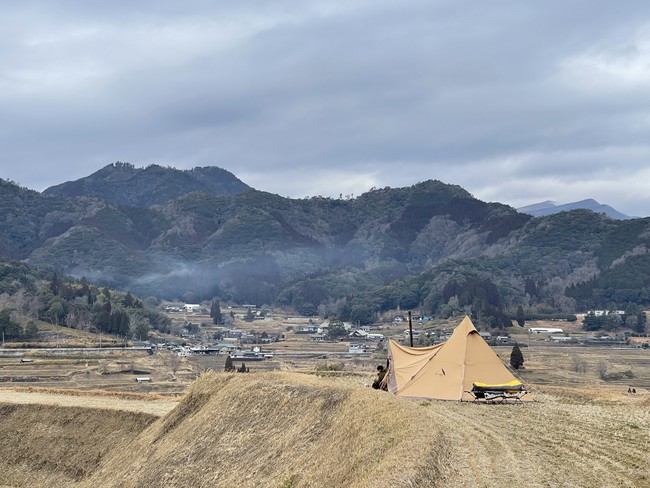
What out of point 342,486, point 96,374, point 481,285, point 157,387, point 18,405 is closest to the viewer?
point 342,486

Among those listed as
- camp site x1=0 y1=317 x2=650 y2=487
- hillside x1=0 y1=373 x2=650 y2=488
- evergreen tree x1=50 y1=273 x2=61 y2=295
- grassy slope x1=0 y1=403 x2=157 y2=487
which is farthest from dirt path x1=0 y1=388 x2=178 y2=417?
evergreen tree x1=50 y1=273 x2=61 y2=295

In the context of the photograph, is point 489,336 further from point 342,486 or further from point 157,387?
point 342,486

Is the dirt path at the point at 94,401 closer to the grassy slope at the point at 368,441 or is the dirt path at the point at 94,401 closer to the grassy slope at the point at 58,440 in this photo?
the grassy slope at the point at 58,440

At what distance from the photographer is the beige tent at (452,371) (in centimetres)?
2981

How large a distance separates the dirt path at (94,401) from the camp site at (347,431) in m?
0.09

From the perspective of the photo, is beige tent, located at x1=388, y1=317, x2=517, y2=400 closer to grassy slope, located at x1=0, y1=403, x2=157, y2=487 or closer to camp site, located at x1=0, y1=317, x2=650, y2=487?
camp site, located at x1=0, y1=317, x2=650, y2=487

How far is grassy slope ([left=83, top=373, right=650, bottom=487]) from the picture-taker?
55.5 feet

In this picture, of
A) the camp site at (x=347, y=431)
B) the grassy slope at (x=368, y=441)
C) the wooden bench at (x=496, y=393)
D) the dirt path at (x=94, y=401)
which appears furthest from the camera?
the dirt path at (x=94, y=401)

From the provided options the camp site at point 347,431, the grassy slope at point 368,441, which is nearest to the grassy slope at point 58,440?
the camp site at point 347,431

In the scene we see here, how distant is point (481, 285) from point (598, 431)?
7043 inches

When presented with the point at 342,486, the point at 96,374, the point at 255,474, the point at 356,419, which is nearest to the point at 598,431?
the point at 356,419

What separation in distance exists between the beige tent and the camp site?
6 cm

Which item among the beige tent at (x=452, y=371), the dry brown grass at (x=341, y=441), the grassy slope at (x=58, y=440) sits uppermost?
the beige tent at (x=452, y=371)

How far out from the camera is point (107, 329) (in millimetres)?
140625
